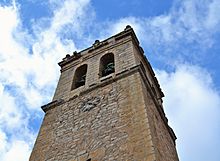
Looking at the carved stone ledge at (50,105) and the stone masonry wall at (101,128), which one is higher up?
the carved stone ledge at (50,105)

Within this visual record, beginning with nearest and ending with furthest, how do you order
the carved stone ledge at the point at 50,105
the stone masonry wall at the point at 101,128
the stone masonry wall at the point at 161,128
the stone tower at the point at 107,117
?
the stone masonry wall at the point at 101,128
the stone tower at the point at 107,117
the stone masonry wall at the point at 161,128
the carved stone ledge at the point at 50,105

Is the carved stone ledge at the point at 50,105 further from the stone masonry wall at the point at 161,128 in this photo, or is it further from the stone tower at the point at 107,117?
the stone masonry wall at the point at 161,128

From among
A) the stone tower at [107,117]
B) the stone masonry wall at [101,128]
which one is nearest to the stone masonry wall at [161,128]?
the stone tower at [107,117]

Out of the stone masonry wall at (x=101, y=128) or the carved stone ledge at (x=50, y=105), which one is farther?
the carved stone ledge at (x=50, y=105)

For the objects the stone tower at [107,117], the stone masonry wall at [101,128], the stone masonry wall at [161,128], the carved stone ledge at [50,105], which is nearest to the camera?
the stone masonry wall at [101,128]

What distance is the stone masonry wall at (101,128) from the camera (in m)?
8.38

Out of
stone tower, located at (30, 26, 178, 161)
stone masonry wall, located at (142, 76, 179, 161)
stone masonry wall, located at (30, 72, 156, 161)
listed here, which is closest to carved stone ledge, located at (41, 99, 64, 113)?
stone tower, located at (30, 26, 178, 161)

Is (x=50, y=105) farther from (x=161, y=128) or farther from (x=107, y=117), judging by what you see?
→ (x=161, y=128)

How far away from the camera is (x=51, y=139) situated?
10.2m

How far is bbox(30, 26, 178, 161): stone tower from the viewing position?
852cm

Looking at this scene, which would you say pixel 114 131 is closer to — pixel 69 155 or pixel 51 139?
pixel 69 155

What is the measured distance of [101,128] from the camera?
→ 9.48 meters

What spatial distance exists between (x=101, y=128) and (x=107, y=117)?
43 cm

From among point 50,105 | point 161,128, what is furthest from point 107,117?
point 50,105
